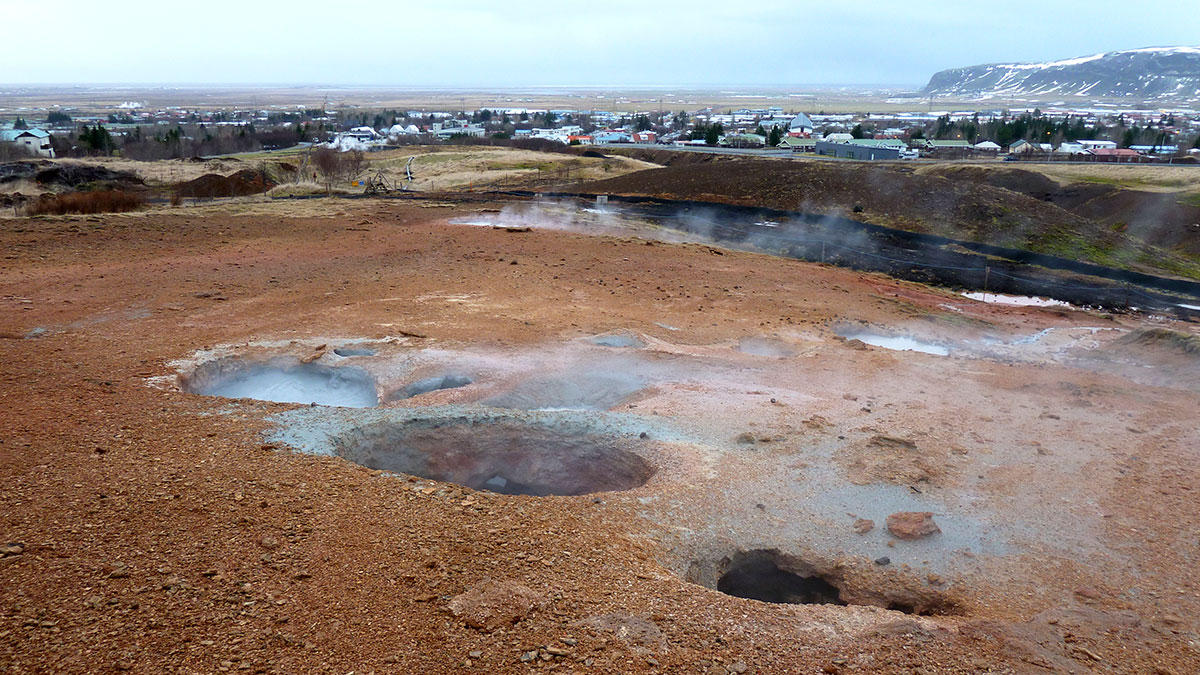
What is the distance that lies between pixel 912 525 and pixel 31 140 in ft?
259

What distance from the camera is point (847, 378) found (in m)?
12.8

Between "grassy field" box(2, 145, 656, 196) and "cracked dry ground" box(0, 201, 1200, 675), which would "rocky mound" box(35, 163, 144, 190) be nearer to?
"grassy field" box(2, 145, 656, 196)

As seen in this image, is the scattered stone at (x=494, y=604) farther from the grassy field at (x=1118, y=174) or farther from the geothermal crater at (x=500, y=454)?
the grassy field at (x=1118, y=174)

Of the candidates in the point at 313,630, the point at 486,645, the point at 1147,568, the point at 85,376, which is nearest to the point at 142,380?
the point at 85,376

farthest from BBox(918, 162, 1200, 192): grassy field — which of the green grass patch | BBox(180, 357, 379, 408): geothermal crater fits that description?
BBox(180, 357, 379, 408): geothermal crater

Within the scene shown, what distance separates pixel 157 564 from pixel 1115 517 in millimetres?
9199

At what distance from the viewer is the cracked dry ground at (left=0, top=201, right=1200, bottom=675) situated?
557 cm

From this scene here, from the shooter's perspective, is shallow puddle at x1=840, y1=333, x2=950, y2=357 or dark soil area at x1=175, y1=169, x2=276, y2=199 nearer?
shallow puddle at x1=840, y1=333, x2=950, y2=357

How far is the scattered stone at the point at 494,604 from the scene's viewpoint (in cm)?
580

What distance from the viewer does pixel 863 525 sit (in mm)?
7840

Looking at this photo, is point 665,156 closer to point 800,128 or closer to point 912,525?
point 800,128

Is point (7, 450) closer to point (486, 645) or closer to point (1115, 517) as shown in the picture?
point (486, 645)

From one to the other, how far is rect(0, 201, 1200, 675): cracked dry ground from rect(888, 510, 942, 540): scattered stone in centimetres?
19

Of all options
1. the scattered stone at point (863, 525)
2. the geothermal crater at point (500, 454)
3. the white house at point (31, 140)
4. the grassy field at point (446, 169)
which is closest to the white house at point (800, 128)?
the grassy field at point (446, 169)
